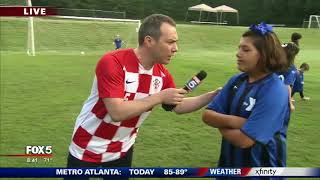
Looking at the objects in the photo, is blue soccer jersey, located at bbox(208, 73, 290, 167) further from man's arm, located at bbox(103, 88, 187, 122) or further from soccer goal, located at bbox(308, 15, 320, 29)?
soccer goal, located at bbox(308, 15, 320, 29)

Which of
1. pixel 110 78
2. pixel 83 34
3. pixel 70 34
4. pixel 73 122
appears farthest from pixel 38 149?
pixel 83 34

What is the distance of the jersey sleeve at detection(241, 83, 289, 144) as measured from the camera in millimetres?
2896

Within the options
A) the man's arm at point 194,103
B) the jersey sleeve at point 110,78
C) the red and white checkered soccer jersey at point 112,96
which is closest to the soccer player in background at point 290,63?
the man's arm at point 194,103

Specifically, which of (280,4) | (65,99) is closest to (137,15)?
(280,4)

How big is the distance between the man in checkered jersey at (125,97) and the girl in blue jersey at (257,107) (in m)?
0.42

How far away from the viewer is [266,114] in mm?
2896

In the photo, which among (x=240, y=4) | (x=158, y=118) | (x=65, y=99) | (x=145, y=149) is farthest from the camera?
(x=240, y=4)

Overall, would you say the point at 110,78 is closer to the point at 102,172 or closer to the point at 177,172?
the point at 102,172

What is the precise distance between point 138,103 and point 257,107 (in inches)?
32.2

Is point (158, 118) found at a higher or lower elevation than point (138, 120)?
lower

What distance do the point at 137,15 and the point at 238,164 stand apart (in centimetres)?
6755

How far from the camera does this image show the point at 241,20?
7306 cm

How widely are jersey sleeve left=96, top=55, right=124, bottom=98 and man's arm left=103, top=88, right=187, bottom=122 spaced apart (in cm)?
6

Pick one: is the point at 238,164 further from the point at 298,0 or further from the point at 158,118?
the point at 298,0
